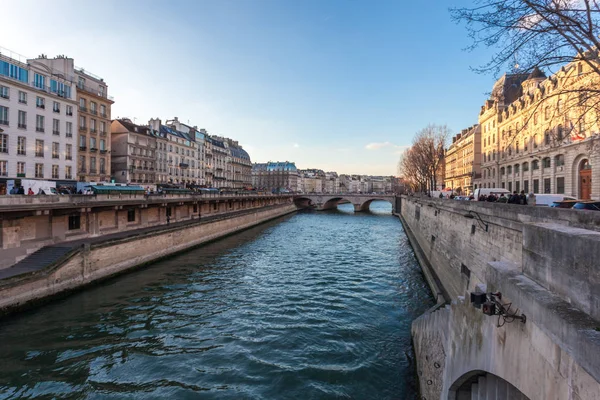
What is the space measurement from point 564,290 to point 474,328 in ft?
7.00

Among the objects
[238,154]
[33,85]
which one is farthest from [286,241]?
[238,154]

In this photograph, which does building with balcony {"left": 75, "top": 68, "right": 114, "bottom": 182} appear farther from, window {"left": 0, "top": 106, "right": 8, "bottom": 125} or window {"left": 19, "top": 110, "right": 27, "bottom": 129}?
window {"left": 0, "top": 106, "right": 8, "bottom": 125}

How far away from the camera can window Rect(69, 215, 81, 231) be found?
21.2 metres

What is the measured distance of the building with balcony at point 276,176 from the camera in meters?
163

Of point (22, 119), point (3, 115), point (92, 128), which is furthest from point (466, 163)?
point (3, 115)

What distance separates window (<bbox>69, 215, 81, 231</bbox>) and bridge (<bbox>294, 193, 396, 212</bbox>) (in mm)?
70459

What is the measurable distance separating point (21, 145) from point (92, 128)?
11.3 meters

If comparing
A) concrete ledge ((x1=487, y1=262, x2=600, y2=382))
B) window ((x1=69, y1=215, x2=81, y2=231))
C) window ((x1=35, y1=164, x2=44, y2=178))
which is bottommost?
window ((x1=69, y1=215, x2=81, y2=231))

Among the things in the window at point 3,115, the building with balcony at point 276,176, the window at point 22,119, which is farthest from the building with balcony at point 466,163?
→ the building with balcony at point 276,176

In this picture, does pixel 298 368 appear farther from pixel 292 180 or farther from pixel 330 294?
pixel 292 180

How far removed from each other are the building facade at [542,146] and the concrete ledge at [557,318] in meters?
14.8

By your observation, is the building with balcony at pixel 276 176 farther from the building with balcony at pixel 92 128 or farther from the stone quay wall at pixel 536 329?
the stone quay wall at pixel 536 329

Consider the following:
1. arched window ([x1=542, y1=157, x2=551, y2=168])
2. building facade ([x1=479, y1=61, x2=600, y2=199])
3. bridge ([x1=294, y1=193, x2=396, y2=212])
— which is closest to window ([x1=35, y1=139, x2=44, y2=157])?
building facade ([x1=479, y1=61, x2=600, y2=199])

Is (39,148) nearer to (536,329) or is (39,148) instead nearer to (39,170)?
(39,170)
